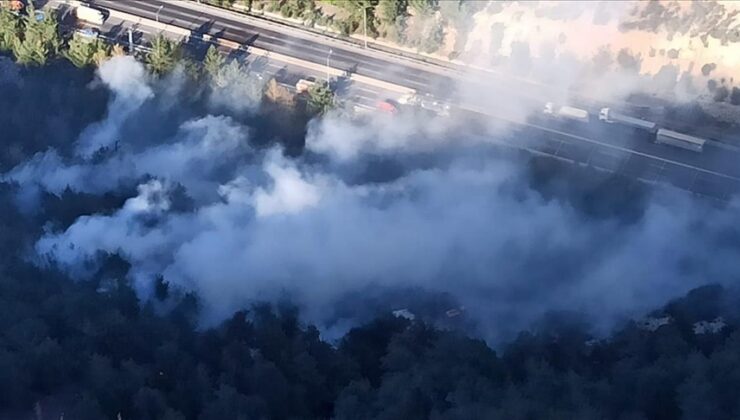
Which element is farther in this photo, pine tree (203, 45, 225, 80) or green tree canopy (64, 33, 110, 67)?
green tree canopy (64, 33, 110, 67)

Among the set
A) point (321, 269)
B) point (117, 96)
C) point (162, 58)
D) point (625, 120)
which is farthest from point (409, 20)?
point (321, 269)

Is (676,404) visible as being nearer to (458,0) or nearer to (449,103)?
(449,103)

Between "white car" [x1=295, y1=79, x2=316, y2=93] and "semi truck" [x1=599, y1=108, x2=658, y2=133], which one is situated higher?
"semi truck" [x1=599, y1=108, x2=658, y2=133]

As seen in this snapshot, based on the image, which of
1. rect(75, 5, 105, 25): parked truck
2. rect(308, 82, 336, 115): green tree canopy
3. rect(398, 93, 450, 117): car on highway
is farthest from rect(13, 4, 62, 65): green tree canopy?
rect(398, 93, 450, 117): car on highway

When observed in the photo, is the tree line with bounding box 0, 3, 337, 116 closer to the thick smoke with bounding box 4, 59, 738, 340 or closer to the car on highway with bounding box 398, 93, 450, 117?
the thick smoke with bounding box 4, 59, 738, 340

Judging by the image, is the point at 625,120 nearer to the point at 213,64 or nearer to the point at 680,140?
the point at 680,140

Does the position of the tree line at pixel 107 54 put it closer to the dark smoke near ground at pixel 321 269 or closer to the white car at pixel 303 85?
the white car at pixel 303 85

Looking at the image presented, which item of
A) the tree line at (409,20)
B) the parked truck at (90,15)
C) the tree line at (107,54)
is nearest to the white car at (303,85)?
the tree line at (107,54)
